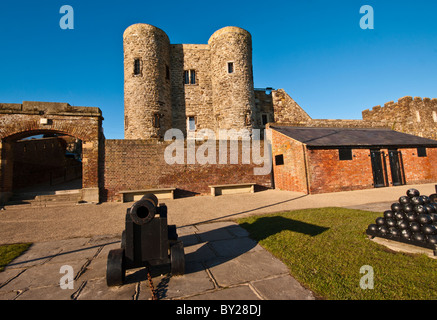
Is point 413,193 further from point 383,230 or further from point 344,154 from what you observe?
point 344,154

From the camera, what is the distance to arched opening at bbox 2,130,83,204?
9.96 metres

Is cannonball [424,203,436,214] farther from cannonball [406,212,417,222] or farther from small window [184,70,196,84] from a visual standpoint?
small window [184,70,196,84]

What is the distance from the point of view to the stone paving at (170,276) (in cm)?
246

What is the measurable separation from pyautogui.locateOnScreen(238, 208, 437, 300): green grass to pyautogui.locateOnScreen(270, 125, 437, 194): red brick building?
6327 millimetres

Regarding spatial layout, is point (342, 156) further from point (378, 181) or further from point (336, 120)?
point (336, 120)

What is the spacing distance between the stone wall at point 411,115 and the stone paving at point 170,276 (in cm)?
2510

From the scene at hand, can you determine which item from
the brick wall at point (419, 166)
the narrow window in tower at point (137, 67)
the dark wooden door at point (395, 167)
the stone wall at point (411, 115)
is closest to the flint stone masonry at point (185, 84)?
the narrow window in tower at point (137, 67)

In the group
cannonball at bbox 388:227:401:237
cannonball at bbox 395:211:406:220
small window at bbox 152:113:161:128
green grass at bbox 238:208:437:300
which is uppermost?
small window at bbox 152:113:161:128

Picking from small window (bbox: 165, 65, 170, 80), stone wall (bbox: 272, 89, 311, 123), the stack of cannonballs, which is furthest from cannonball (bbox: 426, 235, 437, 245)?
small window (bbox: 165, 65, 170, 80)

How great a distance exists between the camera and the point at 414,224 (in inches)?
139

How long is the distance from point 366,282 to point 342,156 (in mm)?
11059

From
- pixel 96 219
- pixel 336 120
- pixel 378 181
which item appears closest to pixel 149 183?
pixel 96 219

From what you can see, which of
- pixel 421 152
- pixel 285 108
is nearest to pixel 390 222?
pixel 421 152

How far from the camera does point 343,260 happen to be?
3092 mm
